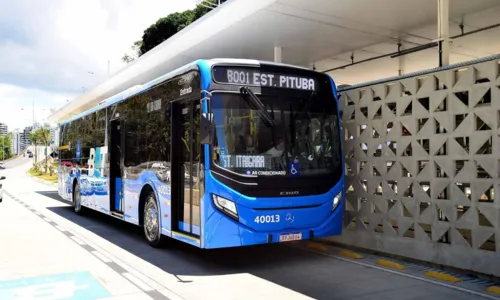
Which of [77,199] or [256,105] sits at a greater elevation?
[256,105]

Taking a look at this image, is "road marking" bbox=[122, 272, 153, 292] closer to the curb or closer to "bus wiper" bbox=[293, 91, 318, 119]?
"bus wiper" bbox=[293, 91, 318, 119]

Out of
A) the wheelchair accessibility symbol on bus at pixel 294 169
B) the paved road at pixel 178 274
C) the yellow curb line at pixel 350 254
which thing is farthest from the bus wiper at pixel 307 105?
the yellow curb line at pixel 350 254

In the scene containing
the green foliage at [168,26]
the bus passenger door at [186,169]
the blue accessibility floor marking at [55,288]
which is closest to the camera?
the blue accessibility floor marking at [55,288]

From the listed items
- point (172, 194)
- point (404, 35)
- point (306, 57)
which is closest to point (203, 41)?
point (306, 57)

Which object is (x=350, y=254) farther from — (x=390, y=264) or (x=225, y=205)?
(x=225, y=205)

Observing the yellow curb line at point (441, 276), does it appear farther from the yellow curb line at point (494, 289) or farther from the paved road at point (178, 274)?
the yellow curb line at point (494, 289)

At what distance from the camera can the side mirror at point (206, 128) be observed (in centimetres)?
655

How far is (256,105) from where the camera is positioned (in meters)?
6.95

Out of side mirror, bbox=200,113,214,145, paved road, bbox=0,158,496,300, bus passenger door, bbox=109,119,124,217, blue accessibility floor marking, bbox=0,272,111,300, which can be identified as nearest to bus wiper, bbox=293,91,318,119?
side mirror, bbox=200,113,214,145

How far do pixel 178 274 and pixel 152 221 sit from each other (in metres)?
2.20

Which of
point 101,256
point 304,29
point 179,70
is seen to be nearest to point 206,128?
point 179,70

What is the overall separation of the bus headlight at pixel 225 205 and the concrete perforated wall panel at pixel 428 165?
9.02 feet

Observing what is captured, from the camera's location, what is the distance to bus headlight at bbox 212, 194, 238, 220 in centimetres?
672

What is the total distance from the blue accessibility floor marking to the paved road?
0.5 inches
